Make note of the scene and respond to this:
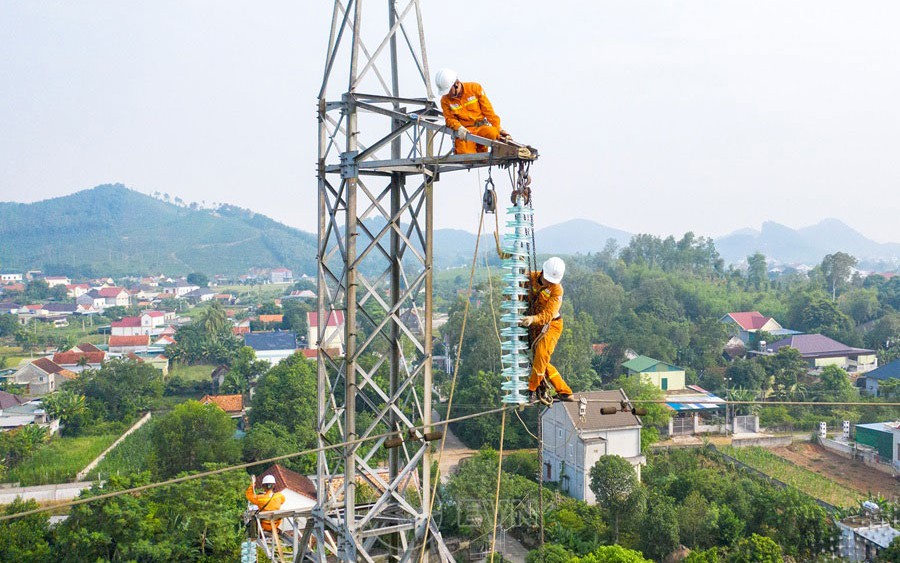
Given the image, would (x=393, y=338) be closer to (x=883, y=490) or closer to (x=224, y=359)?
(x=883, y=490)

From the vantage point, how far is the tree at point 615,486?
18234 millimetres

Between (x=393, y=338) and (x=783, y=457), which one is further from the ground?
(x=393, y=338)

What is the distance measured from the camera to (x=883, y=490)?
22.4 m

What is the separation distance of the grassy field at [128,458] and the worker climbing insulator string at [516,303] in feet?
67.1

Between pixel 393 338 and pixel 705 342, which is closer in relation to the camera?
pixel 393 338

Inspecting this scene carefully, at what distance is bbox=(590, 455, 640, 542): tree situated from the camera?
59.8 feet

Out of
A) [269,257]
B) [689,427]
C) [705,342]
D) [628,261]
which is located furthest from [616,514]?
[269,257]

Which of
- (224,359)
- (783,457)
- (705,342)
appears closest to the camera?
(783,457)

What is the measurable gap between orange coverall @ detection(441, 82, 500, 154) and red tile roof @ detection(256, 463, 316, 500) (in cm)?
1437

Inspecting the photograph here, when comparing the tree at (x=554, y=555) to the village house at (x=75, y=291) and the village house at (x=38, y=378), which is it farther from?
the village house at (x=75, y=291)

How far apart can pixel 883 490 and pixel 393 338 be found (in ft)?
71.1

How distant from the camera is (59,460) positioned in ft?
87.9

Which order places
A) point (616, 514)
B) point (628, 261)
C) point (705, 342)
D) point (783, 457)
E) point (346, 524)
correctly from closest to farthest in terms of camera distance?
point (346, 524)
point (616, 514)
point (783, 457)
point (705, 342)
point (628, 261)

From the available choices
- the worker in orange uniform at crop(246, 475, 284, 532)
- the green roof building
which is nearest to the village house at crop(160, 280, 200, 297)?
the green roof building
